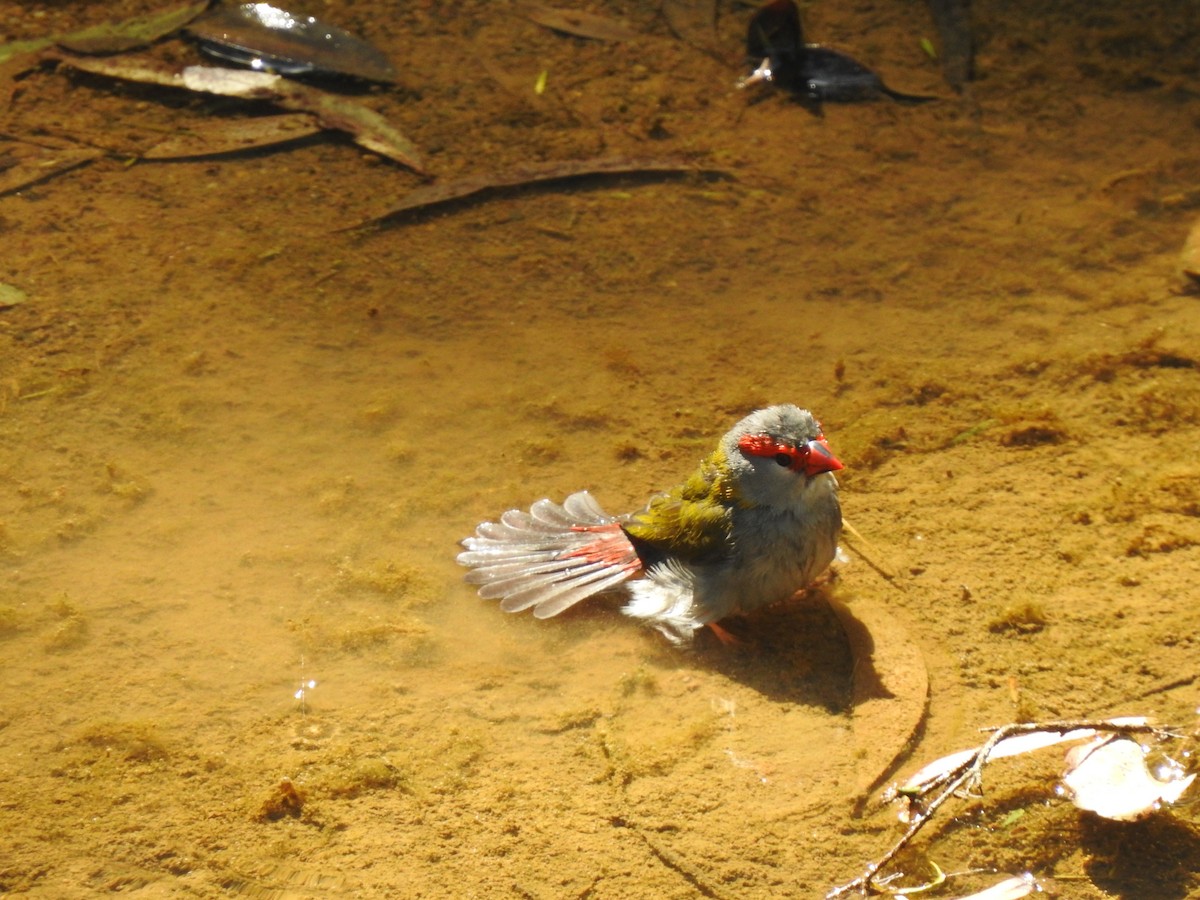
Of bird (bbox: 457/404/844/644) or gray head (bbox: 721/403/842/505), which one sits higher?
gray head (bbox: 721/403/842/505)

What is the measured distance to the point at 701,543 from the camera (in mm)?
3822

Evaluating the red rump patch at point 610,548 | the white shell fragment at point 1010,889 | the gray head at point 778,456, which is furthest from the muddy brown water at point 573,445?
the gray head at point 778,456

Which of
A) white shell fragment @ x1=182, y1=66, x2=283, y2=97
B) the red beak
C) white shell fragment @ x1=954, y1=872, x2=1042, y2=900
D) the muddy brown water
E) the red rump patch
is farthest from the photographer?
white shell fragment @ x1=182, y1=66, x2=283, y2=97

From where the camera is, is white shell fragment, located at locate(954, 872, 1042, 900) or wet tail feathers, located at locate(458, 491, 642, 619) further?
wet tail feathers, located at locate(458, 491, 642, 619)

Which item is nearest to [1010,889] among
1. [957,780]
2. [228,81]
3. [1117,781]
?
[957,780]

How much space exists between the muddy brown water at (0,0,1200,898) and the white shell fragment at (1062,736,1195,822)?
78mm

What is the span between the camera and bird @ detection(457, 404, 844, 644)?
12.2ft

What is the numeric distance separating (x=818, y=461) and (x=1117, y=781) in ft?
4.18

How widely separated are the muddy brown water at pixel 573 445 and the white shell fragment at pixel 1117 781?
0.08m

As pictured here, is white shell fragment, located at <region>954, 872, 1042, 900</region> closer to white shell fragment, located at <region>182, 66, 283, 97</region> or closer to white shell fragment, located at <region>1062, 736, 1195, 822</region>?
white shell fragment, located at <region>1062, 736, 1195, 822</region>

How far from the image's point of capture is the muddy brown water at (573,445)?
301 centimetres

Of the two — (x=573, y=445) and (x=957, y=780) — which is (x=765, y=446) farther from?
(x=957, y=780)

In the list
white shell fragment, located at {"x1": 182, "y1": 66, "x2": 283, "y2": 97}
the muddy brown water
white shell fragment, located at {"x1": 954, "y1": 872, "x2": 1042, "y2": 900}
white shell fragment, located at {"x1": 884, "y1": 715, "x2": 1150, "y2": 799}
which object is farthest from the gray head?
white shell fragment, located at {"x1": 182, "y1": 66, "x2": 283, "y2": 97}

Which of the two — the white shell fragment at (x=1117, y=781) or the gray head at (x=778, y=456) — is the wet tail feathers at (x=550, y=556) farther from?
the white shell fragment at (x=1117, y=781)
